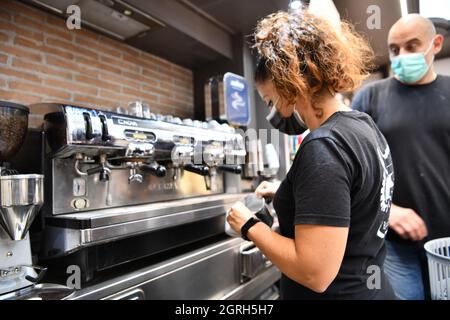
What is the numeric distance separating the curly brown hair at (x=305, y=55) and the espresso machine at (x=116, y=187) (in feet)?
2.28

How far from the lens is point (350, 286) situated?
76 centimetres

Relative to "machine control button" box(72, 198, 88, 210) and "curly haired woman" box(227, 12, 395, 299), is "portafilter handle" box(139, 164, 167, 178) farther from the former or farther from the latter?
"curly haired woman" box(227, 12, 395, 299)

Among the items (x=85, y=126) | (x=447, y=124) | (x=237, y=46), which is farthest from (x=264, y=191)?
(x=237, y=46)

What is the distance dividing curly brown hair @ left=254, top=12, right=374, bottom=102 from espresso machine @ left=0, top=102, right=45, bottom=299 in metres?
0.79

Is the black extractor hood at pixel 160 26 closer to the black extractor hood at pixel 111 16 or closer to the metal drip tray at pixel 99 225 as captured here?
the black extractor hood at pixel 111 16

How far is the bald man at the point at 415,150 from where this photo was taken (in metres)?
1.24

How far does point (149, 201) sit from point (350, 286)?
1017mm

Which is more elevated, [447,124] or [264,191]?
[447,124]

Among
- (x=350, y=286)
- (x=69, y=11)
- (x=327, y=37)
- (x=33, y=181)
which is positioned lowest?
(x=350, y=286)

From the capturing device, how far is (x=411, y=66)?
129cm

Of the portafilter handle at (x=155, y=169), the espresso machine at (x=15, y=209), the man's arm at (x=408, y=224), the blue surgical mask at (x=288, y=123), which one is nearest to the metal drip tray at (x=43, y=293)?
the espresso machine at (x=15, y=209)

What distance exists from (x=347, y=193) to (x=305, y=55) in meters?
0.35

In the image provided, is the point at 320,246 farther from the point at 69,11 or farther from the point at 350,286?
the point at 69,11

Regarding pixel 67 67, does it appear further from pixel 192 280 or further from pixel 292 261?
pixel 292 261
